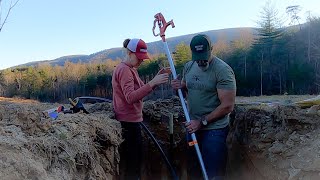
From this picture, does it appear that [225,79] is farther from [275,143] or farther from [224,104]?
[275,143]

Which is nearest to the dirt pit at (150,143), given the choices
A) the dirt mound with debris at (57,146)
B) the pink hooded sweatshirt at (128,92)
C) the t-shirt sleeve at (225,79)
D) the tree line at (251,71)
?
the dirt mound with debris at (57,146)

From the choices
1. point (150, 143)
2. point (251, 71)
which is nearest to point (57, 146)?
point (150, 143)

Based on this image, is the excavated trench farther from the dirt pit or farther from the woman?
the woman

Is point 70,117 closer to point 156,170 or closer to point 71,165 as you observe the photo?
point 71,165

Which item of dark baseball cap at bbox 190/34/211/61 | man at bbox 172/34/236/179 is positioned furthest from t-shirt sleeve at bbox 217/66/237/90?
dark baseball cap at bbox 190/34/211/61

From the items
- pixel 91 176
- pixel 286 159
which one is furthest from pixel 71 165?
pixel 286 159

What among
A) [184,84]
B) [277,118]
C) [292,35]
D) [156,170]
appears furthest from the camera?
[292,35]

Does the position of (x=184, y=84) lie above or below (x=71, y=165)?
above

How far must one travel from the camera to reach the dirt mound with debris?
2551 millimetres

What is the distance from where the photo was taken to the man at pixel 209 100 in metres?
3.61

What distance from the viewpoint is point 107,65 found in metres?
48.0

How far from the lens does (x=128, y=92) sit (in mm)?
3719

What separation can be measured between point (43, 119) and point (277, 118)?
2707mm

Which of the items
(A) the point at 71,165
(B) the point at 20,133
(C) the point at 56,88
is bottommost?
(C) the point at 56,88
